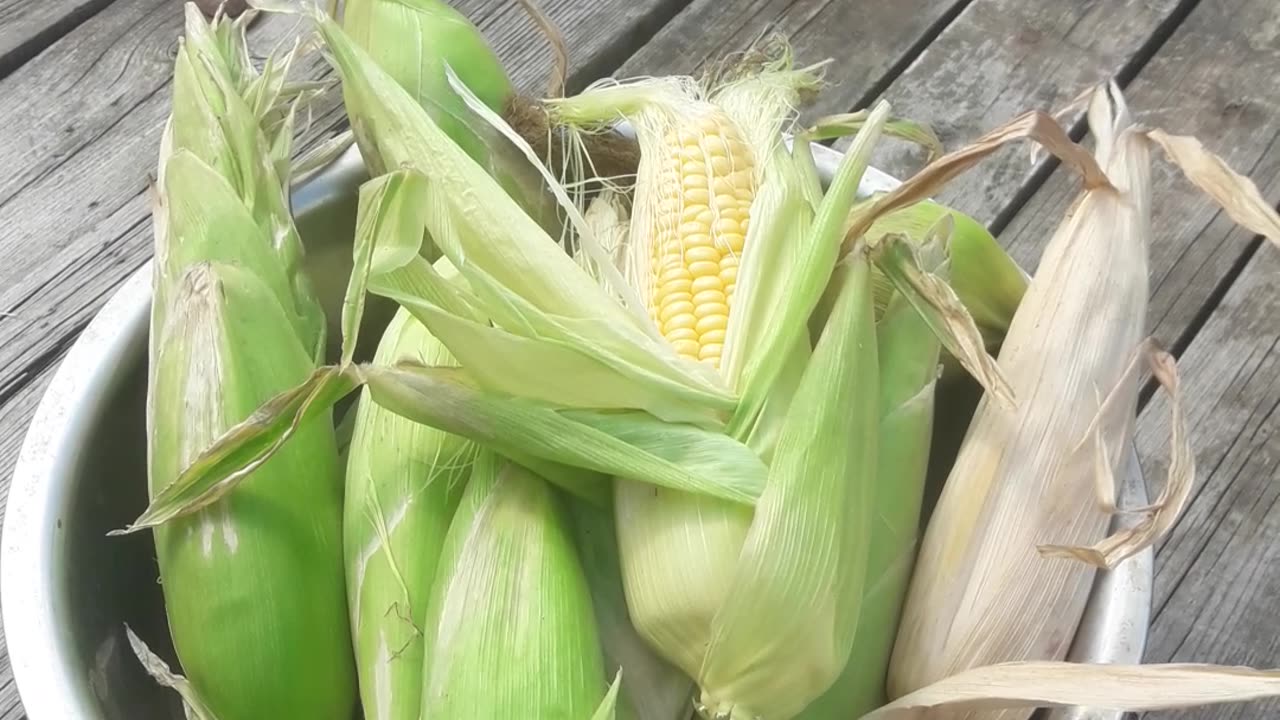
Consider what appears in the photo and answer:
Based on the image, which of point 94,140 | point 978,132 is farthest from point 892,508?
point 94,140

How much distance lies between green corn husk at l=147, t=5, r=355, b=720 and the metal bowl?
4 cm

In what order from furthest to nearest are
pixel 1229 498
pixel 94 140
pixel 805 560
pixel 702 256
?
pixel 94 140 → pixel 1229 498 → pixel 702 256 → pixel 805 560

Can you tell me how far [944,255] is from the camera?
0.45m

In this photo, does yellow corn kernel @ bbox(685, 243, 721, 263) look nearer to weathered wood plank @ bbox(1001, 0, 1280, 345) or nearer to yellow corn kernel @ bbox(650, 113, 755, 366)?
yellow corn kernel @ bbox(650, 113, 755, 366)

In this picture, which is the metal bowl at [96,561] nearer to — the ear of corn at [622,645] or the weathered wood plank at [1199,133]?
the ear of corn at [622,645]

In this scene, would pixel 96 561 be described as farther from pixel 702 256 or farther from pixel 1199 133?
pixel 1199 133

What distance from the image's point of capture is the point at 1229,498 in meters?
0.69

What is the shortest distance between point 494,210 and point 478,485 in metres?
0.11

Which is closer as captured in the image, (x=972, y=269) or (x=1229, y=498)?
(x=972, y=269)

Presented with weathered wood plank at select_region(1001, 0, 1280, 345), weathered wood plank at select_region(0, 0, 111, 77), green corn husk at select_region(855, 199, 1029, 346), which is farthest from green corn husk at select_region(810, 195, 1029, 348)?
weathered wood plank at select_region(0, 0, 111, 77)

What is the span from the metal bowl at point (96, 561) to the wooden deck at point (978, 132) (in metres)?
0.26

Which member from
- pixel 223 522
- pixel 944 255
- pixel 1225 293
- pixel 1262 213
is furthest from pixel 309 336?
pixel 1225 293

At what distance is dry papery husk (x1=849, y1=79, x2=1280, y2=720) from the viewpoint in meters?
0.39

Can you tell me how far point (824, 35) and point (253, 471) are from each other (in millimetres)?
709
